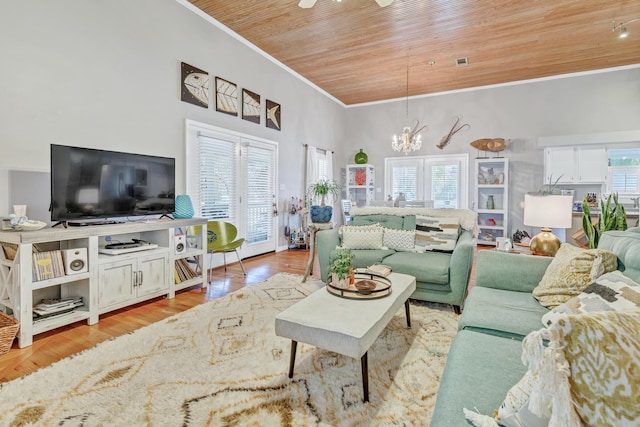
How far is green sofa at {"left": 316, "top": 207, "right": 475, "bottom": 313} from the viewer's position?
9.62ft

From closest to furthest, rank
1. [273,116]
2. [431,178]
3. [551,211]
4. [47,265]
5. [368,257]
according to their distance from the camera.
A: [47,265]
[551,211]
[368,257]
[273,116]
[431,178]

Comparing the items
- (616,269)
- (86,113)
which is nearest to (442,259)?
(616,269)

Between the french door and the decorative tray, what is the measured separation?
2.75 m

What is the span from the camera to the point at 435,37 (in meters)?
4.73

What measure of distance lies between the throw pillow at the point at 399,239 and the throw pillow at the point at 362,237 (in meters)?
0.09

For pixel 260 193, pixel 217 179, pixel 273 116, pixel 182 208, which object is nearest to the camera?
pixel 182 208

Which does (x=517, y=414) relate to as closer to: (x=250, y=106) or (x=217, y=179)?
(x=217, y=179)

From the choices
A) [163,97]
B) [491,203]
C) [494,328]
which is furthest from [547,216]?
[491,203]

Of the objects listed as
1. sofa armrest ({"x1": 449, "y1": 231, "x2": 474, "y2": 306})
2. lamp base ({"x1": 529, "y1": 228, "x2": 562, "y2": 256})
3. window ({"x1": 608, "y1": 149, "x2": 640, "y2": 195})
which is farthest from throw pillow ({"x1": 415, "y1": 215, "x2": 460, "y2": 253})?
window ({"x1": 608, "y1": 149, "x2": 640, "y2": 195})

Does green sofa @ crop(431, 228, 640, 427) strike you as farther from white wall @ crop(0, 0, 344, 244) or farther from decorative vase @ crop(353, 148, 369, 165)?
decorative vase @ crop(353, 148, 369, 165)

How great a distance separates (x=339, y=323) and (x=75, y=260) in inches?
88.8

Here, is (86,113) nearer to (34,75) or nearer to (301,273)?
(34,75)

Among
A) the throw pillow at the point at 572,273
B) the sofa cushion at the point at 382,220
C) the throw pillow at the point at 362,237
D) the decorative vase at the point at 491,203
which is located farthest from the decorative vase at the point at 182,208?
the decorative vase at the point at 491,203

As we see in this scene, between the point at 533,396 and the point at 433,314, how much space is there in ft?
7.33
